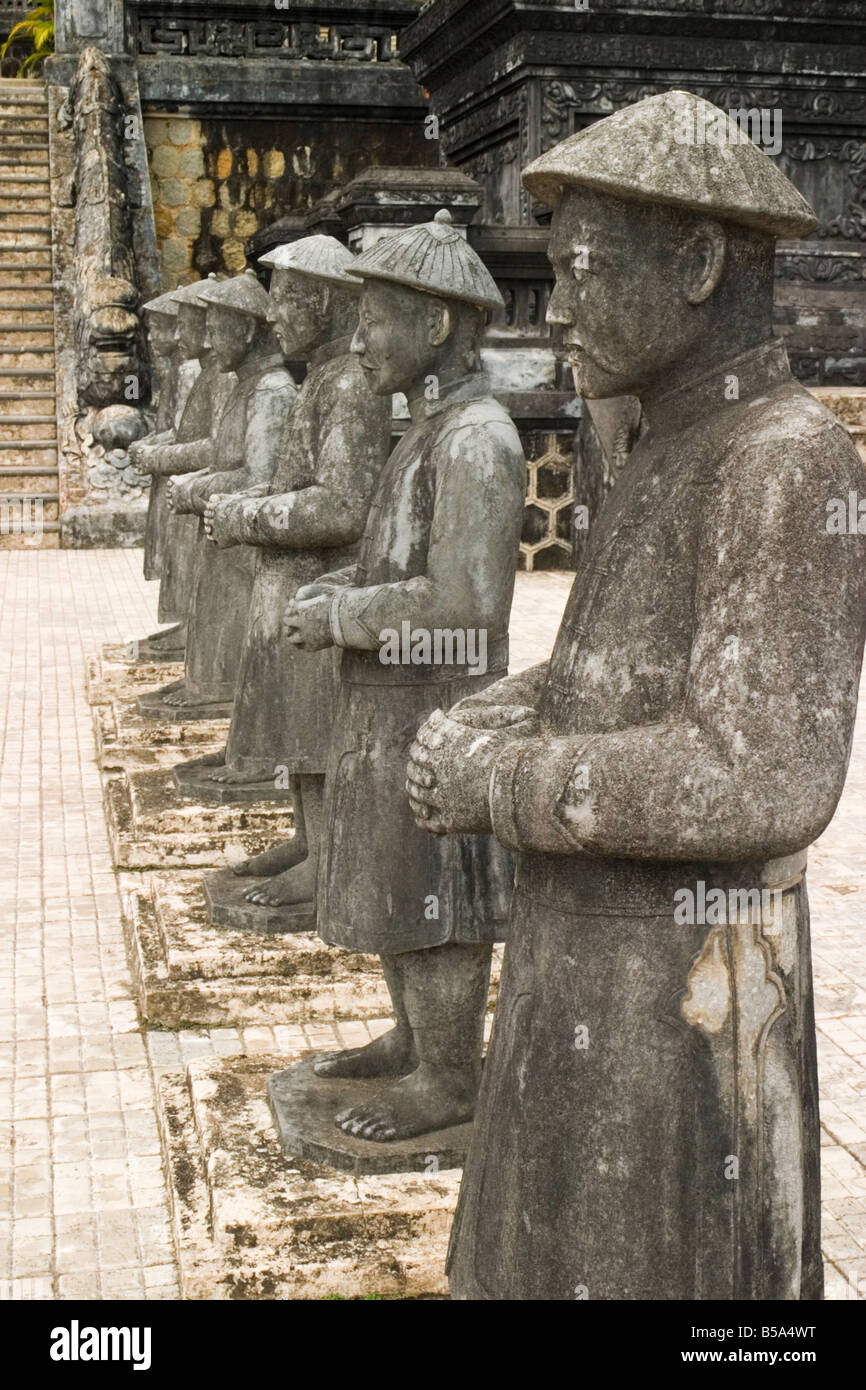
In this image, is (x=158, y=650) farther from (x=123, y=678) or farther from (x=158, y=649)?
(x=123, y=678)

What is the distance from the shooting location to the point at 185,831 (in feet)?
22.0

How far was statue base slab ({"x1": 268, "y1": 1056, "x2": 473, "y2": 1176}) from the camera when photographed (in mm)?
3953

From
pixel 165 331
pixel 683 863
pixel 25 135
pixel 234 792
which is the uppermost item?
pixel 25 135

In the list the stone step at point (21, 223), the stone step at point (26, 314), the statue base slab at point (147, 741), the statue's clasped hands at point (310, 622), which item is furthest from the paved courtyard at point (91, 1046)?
the stone step at point (21, 223)

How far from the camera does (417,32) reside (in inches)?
709

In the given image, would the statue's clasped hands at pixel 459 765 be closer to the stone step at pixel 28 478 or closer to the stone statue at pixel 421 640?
the stone statue at pixel 421 640

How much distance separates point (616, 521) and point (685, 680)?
0.88ft

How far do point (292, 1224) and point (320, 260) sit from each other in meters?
2.70

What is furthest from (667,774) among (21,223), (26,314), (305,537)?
(21,223)

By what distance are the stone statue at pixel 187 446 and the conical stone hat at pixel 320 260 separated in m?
2.27

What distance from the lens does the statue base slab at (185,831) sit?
6.52 metres

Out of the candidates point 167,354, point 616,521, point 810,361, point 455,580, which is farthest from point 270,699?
point 810,361

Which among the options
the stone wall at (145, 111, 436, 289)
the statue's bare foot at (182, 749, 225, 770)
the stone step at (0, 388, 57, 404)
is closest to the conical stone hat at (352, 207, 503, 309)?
the statue's bare foot at (182, 749, 225, 770)

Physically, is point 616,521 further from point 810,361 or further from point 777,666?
point 810,361
